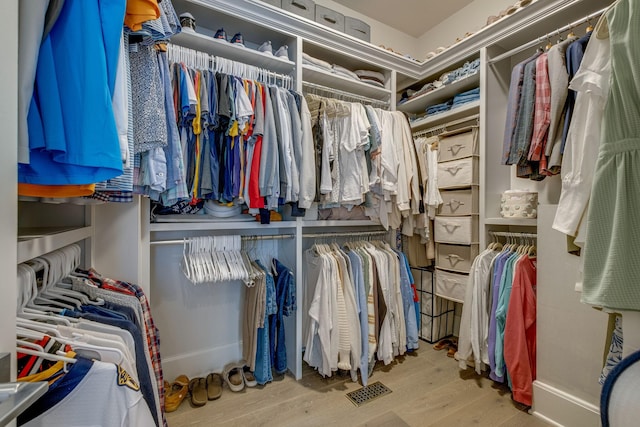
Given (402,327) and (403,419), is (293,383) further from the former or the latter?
(402,327)

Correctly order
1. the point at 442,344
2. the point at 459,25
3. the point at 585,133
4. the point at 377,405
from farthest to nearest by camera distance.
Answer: the point at 459,25 < the point at 442,344 < the point at 377,405 < the point at 585,133

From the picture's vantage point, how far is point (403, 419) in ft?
5.05

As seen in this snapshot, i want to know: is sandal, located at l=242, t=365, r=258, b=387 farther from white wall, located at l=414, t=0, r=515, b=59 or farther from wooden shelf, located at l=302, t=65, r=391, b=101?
white wall, located at l=414, t=0, r=515, b=59

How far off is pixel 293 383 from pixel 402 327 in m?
0.85

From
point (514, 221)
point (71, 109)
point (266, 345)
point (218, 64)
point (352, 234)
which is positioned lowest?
point (266, 345)

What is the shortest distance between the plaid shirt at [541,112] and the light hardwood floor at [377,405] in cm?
141

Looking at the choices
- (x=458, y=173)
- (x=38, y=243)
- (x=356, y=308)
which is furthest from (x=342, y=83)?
(x=38, y=243)

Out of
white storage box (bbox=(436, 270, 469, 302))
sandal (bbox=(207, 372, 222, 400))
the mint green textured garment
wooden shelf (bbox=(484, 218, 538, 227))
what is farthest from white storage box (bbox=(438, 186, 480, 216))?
sandal (bbox=(207, 372, 222, 400))

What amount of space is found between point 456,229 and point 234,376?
1.85 meters

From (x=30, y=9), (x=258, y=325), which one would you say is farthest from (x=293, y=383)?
(x=30, y=9)

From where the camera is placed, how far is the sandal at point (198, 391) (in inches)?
65.8

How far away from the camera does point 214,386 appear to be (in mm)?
1811

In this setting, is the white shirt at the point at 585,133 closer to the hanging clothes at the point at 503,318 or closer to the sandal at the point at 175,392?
the hanging clothes at the point at 503,318

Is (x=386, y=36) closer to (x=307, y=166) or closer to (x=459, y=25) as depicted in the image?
(x=459, y=25)
